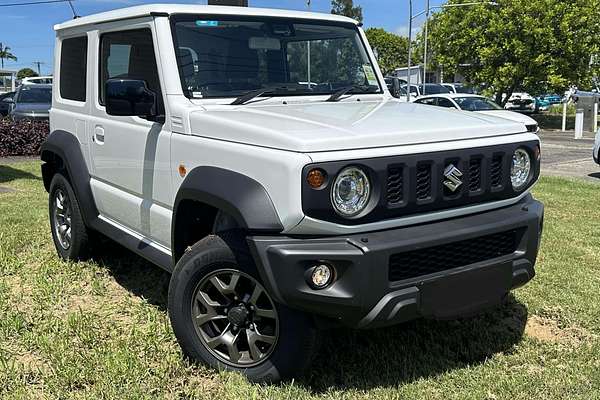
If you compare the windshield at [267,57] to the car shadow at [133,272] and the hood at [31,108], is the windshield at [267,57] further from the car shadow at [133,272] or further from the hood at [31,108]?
the hood at [31,108]

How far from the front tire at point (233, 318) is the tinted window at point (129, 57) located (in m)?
1.13

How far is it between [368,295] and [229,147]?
1.00 meters

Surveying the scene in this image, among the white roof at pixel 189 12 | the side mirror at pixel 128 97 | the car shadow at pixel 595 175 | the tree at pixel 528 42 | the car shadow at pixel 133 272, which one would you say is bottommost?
the car shadow at pixel 133 272

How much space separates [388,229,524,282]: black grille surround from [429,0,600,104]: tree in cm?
2541

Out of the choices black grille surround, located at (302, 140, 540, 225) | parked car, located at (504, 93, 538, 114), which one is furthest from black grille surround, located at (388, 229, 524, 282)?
parked car, located at (504, 93, 538, 114)

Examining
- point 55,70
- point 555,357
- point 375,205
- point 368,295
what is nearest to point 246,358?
point 368,295

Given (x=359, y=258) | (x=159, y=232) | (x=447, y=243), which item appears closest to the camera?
(x=359, y=258)

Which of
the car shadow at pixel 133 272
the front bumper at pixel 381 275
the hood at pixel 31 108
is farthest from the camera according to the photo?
the hood at pixel 31 108

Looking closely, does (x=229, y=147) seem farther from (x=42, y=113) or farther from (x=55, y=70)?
(x=42, y=113)

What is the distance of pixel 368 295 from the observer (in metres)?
2.74

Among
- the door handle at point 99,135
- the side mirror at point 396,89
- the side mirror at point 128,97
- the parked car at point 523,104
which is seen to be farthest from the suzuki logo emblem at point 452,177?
the parked car at point 523,104

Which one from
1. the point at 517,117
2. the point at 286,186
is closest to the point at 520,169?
the point at 286,186

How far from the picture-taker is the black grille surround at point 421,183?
2.73m

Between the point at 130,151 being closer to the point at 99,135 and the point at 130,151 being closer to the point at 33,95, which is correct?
the point at 99,135
